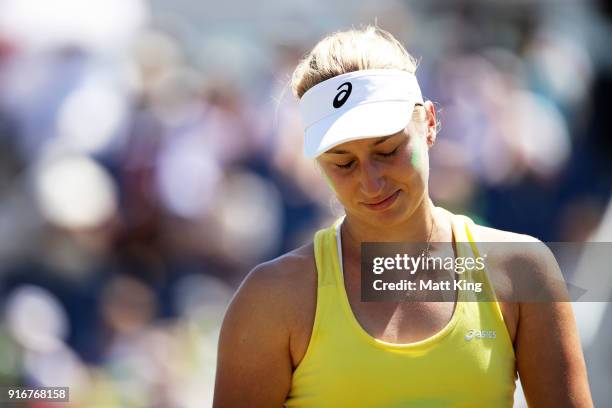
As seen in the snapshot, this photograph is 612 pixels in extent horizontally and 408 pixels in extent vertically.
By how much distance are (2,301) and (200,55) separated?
1564mm

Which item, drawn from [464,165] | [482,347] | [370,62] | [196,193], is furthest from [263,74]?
[482,347]

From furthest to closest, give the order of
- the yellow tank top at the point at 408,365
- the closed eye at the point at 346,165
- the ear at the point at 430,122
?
the ear at the point at 430,122, the closed eye at the point at 346,165, the yellow tank top at the point at 408,365

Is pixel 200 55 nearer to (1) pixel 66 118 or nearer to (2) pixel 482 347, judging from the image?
(1) pixel 66 118

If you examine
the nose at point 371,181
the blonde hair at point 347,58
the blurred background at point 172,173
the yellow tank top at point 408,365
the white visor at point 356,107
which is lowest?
the yellow tank top at point 408,365


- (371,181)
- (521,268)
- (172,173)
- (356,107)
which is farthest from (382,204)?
(172,173)

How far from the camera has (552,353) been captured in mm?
1784

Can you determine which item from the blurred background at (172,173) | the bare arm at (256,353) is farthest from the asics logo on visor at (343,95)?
the blurred background at (172,173)

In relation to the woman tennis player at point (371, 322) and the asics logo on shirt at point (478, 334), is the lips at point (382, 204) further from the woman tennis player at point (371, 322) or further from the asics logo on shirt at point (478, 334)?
the asics logo on shirt at point (478, 334)

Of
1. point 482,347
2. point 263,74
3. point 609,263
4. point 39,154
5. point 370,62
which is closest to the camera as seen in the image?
point 482,347

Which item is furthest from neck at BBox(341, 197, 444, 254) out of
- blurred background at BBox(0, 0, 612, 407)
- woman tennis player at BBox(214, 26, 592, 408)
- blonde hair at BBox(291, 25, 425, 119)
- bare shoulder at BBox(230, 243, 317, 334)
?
blurred background at BBox(0, 0, 612, 407)

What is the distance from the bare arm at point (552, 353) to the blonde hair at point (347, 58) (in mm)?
495

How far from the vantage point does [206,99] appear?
4238 mm

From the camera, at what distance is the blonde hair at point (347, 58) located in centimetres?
188

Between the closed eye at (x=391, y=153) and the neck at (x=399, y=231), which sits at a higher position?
the closed eye at (x=391, y=153)
